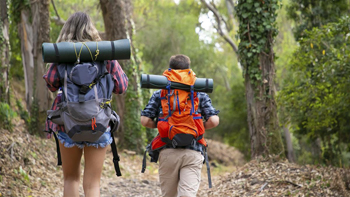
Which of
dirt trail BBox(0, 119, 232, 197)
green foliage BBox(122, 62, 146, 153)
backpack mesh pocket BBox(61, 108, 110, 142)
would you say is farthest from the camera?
green foliage BBox(122, 62, 146, 153)

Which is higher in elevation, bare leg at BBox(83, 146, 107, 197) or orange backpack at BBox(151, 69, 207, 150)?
orange backpack at BBox(151, 69, 207, 150)

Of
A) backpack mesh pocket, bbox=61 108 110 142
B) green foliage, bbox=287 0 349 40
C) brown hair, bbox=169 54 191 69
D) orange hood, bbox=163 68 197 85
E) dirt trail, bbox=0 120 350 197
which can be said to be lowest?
dirt trail, bbox=0 120 350 197

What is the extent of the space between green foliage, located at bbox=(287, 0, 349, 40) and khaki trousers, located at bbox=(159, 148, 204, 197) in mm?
12335

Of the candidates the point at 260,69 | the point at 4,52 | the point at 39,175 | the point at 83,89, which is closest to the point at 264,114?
A: the point at 260,69

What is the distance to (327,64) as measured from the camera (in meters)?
9.42

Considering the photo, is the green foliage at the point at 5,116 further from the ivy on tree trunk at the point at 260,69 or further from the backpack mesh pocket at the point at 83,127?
the backpack mesh pocket at the point at 83,127

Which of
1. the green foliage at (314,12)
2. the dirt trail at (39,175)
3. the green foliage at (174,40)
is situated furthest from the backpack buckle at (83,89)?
the green foliage at (174,40)

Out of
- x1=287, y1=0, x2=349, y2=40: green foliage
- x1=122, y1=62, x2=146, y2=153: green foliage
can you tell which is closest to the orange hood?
x1=122, y1=62, x2=146, y2=153: green foliage

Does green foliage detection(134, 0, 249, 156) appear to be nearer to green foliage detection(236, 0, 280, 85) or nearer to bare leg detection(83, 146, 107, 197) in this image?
green foliage detection(236, 0, 280, 85)

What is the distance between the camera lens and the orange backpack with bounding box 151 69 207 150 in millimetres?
4227

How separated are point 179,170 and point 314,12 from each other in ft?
47.6

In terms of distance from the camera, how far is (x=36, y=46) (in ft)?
35.9

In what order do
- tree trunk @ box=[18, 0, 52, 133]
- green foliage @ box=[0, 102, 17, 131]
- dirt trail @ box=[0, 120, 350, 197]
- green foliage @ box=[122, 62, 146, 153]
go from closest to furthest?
dirt trail @ box=[0, 120, 350, 197]
green foliage @ box=[0, 102, 17, 131]
tree trunk @ box=[18, 0, 52, 133]
green foliage @ box=[122, 62, 146, 153]

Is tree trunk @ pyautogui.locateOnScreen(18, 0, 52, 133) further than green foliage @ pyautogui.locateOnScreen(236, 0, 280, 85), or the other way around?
tree trunk @ pyautogui.locateOnScreen(18, 0, 52, 133)
